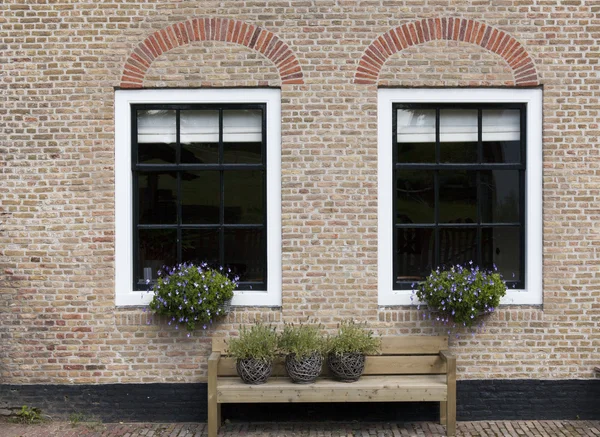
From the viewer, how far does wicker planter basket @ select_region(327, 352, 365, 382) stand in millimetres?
5957

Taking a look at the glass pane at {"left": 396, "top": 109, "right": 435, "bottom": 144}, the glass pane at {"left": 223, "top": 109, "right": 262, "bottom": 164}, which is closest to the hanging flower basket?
the glass pane at {"left": 223, "top": 109, "right": 262, "bottom": 164}

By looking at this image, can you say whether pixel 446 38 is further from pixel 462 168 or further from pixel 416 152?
pixel 462 168

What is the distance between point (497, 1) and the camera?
6.44 m

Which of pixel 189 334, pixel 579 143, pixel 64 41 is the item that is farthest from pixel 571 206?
pixel 64 41

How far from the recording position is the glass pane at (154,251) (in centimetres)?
662

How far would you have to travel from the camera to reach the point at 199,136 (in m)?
6.59

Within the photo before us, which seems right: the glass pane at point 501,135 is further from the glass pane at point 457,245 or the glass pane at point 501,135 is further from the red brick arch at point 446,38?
the glass pane at point 457,245

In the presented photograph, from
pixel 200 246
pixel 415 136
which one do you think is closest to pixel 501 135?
pixel 415 136

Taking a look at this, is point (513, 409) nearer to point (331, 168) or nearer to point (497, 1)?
point (331, 168)

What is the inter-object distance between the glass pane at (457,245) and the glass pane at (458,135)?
768 mm

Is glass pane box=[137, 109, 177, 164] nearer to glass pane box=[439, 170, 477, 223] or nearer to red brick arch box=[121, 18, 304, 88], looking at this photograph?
red brick arch box=[121, 18, 304, 88]

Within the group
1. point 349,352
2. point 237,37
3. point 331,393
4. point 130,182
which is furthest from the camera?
point 130,182

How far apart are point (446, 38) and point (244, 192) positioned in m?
2.66

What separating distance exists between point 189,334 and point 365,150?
265 cm
